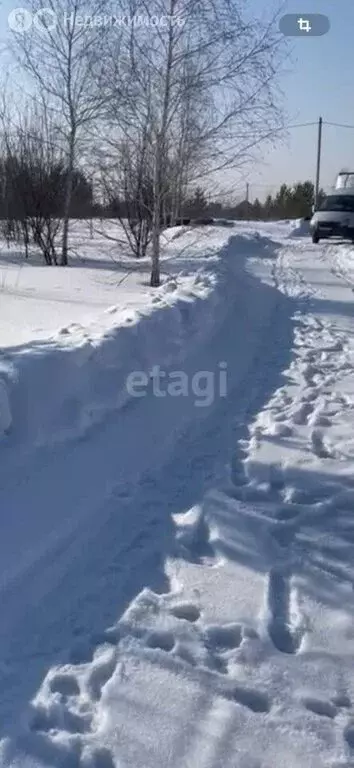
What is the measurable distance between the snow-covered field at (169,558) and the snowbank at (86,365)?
0.7 inches

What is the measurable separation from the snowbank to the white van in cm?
1709

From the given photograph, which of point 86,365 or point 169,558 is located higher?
point 86,365

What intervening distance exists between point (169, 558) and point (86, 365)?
2.21 metres

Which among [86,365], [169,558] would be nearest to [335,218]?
[86,365]

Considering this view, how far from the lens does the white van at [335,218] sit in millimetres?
24391

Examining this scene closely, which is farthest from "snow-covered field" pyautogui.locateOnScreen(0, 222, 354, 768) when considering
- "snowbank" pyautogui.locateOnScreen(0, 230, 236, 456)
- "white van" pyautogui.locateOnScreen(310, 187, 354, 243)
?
"white van" pyautogui.locateOnScreen(310, 187, 354, 243)

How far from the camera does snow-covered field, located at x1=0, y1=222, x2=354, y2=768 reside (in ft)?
7.79

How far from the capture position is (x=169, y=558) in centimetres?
347

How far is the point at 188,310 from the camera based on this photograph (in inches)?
323

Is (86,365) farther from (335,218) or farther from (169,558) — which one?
(335,218)

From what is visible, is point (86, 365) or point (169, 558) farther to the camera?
point (86, 365)

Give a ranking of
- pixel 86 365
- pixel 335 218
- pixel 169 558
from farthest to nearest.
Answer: pixel 335 218
pixel 86 365
pixel 169 558

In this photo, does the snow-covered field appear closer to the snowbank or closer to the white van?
the snowbank

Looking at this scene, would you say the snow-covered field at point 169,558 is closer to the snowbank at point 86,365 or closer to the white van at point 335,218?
the snowbank at point 86,365
